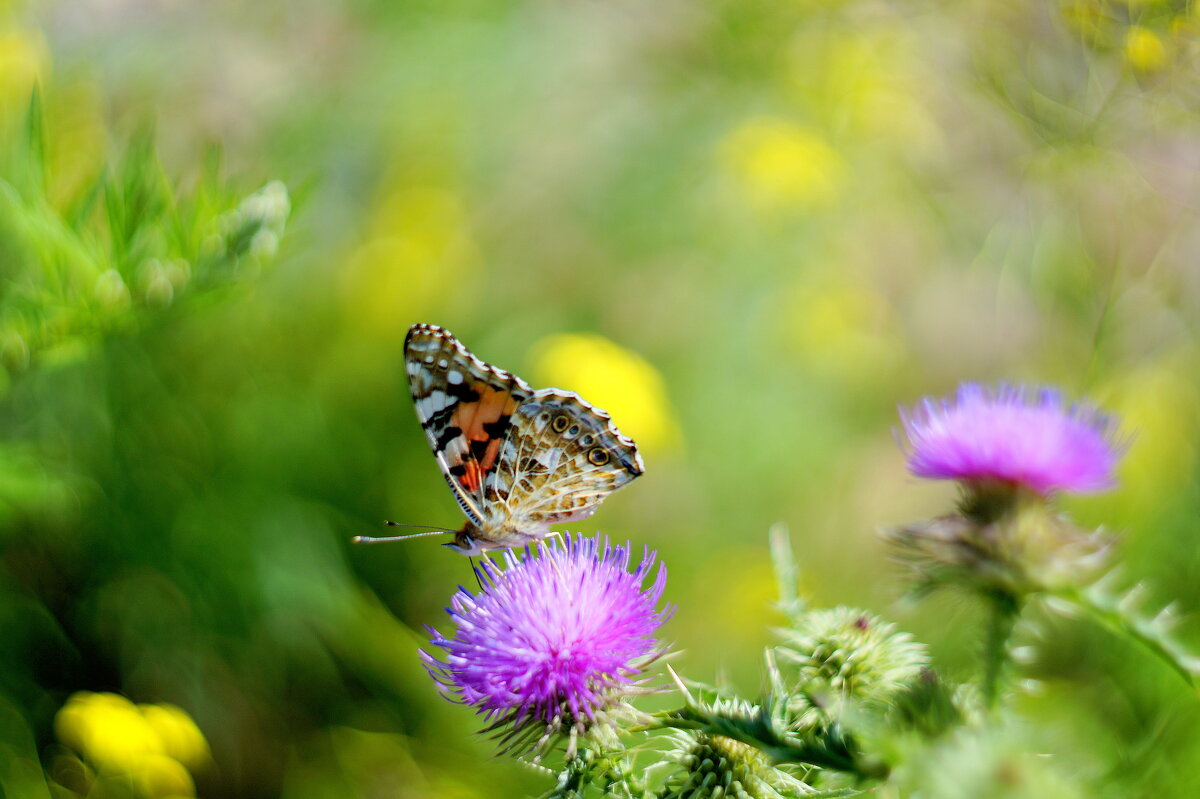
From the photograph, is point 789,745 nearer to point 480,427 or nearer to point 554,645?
point 554,645

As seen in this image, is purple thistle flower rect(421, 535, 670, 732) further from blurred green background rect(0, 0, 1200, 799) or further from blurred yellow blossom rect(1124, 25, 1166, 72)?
blurred yellow blossom rect(1124, 25, 1166, 72)

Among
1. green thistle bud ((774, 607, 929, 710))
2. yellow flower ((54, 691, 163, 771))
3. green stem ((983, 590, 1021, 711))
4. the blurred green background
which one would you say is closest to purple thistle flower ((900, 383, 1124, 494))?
green stem ((983, 590, 1021, 711))

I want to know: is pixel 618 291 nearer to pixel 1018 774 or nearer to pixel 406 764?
pixel 406 764

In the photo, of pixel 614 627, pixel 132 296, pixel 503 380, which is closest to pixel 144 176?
pixel 132 296

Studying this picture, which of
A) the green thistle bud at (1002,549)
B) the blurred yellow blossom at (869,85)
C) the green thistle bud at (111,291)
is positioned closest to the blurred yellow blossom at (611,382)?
the green thistle bud at (111,291)

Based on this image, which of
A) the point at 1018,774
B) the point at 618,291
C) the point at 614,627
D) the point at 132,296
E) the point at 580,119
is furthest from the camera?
the point at 580,119

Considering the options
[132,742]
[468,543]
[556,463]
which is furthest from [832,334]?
[132,742]
